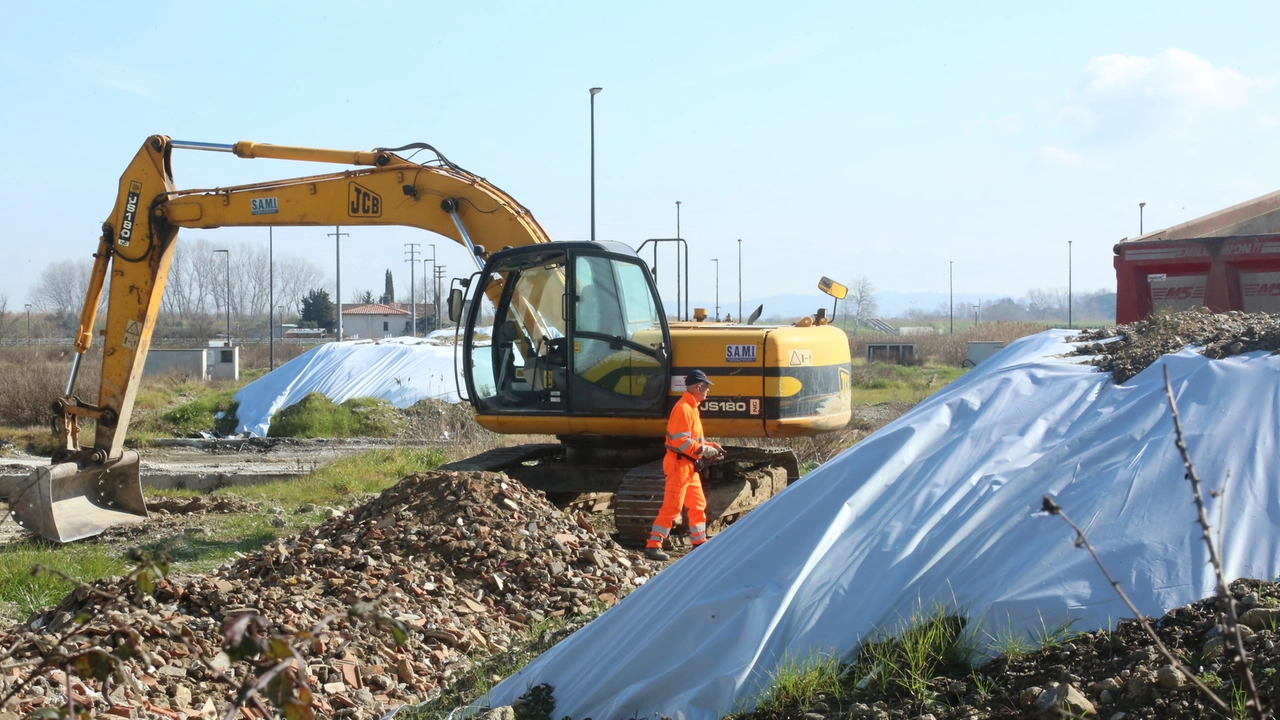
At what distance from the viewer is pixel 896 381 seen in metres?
36.2

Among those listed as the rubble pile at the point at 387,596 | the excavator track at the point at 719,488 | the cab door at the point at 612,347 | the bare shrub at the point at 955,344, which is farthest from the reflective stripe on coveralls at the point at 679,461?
the bare shrub at the point at 955,344

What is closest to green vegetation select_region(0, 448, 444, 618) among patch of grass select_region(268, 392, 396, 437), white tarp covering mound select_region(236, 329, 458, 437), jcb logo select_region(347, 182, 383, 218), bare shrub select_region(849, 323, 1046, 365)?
jcb logo select_region(347, 182, 383, 218)

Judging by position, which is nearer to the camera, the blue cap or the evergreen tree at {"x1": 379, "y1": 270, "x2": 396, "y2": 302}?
the blue cap

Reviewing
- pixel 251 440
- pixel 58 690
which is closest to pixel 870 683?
pixel 58 690

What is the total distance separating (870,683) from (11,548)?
870 cm

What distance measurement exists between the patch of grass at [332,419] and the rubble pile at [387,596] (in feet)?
44.1

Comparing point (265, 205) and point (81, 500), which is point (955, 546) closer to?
point (265, 205)

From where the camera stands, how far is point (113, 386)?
10.7m

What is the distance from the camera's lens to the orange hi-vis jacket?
8867 mm

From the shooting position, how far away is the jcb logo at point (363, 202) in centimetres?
1099

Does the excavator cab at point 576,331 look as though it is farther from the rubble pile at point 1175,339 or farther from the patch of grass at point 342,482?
the rubble pile at point 1175,339

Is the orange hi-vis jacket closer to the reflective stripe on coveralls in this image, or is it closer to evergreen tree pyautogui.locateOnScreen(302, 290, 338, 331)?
the reflective stripe on coveralls

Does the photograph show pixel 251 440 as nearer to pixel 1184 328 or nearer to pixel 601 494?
pixel 601 494

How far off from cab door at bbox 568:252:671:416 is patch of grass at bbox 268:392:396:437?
42.6 ft
